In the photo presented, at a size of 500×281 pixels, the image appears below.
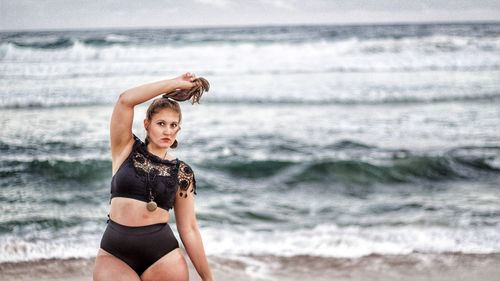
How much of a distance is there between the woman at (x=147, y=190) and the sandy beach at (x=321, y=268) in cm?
192

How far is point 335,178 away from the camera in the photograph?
841 centimetres

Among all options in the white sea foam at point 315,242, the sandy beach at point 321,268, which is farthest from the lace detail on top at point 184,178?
the white sea foam at point 315,242

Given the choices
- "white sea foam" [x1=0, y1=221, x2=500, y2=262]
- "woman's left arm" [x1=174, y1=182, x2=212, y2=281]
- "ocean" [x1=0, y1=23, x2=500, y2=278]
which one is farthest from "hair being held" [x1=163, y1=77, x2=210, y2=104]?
"white sea foam" [x1=0, y1=221, x2=500, y2=262]

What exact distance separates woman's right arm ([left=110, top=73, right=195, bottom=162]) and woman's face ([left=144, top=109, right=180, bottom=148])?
9cm

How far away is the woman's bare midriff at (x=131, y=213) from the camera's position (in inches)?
105

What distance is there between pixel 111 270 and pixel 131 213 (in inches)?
10.4

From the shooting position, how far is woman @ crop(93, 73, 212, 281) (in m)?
2.66

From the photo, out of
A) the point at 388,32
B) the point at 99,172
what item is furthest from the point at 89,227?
the point at 388,32

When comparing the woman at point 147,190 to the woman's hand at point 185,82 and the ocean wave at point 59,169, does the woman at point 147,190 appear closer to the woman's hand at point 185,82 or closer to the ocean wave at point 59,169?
the woman's hand at point 185,82

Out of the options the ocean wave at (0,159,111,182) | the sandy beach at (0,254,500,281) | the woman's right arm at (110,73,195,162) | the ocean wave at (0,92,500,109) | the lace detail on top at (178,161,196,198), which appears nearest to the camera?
the woman's right arm at (110,73,195,162)

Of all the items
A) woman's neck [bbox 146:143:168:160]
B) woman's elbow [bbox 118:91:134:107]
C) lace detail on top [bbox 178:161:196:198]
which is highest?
woman's elbow [bbox 118:91:134:107]

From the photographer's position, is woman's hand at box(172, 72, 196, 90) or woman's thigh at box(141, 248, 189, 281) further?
woman's thigh at box(141, 248, 189, 281)

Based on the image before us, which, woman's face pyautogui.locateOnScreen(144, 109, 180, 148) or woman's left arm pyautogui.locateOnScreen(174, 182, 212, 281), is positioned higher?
woman's face pyautogui.locateOnScreen(144, 109, 180, 148)

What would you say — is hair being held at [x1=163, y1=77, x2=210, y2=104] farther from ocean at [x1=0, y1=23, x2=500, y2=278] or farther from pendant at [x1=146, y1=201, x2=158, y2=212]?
ocean at [x1=0, y1=23, x2=500, y2=278]
